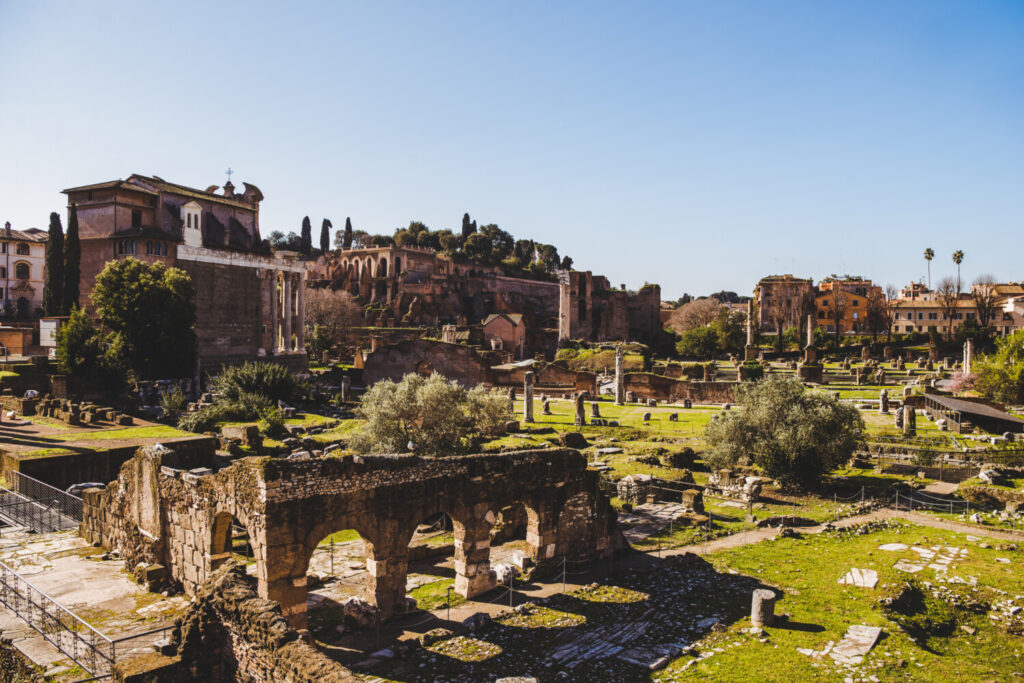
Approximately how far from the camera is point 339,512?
1235 cm

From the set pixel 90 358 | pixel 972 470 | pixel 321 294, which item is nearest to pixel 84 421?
pixel 90 358

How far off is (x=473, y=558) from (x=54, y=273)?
1806 inches

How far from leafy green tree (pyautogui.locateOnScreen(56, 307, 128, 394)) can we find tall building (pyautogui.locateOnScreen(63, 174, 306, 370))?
961 cm

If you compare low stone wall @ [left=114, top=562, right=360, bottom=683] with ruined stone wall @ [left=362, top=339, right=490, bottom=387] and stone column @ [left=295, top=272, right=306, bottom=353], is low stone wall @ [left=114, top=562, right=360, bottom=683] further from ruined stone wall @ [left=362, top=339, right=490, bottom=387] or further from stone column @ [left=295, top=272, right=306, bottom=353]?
stone column @ [left=295, top=272, right=306, bottom=353]

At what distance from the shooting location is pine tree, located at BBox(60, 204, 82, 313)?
4625 centimetres

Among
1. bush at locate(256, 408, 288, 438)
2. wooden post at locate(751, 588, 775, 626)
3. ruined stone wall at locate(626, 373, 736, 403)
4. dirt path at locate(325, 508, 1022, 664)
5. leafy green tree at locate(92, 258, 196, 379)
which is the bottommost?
dirt path at locate(325, 508, 1022, 664)

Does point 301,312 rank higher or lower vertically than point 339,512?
higher

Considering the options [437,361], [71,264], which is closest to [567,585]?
[437,361]

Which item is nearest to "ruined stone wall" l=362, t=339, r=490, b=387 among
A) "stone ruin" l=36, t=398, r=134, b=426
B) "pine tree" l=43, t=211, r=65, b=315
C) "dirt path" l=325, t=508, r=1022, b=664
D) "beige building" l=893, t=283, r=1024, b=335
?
"pine tree" l=43, t=211, r=65, b=315

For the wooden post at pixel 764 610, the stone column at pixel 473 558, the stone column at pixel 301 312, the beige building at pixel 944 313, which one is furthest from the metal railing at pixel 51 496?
the beige building at pixel 944 313

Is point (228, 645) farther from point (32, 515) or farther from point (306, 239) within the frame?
point (306, 239)

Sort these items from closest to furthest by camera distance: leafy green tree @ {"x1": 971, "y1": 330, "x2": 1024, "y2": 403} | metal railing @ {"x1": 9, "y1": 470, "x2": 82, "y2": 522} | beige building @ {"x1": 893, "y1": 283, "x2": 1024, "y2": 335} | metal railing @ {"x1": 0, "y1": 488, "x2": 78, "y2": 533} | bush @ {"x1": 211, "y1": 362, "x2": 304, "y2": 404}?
metal railing @ {"x1": 0, "y1": 488, "x2": 78, "y2": 533}
metal railing @ {"x1": 9, "y1": 470, "x2": 82, "y2": 522}
leafy green tree @ {"x1": 971, "y1": 330, "x2": 1024, "y2": 403}
bush @ {"x1": 211, "y1": 362, "x2": 304, "y2": 404}
beige building @ {"x1": 893, "y1": 283, "x2": 1024, "y2": 335}

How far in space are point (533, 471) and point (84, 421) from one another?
75.2 feet

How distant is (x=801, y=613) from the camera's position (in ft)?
43.5
